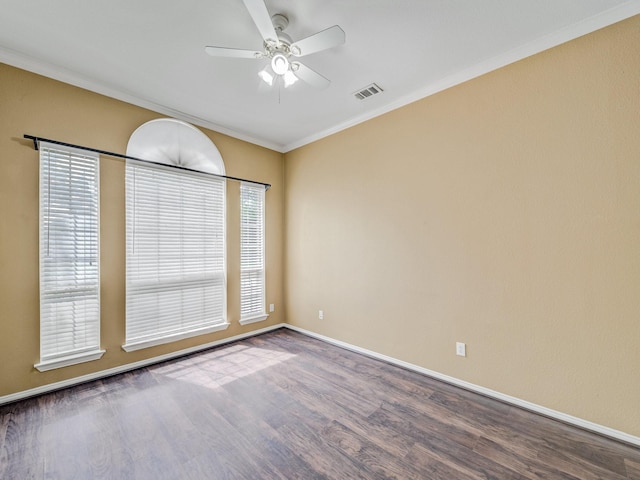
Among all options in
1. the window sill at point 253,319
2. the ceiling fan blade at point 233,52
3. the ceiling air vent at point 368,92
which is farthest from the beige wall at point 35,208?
the ceiling air vent at point 368,92

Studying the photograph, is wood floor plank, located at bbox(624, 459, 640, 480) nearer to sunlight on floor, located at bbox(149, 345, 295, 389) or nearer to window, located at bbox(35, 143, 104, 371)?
sunlight on floor, located at bbox(149, 345, 295, 389)

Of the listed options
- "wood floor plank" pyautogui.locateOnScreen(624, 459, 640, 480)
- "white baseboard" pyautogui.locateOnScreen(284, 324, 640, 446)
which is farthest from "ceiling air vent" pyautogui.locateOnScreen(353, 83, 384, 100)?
"wood floor plank" pyautogui.locateOnScreen(624, 459, 640, 480)

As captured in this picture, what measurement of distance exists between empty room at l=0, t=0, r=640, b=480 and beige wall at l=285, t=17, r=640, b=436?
0.05ft

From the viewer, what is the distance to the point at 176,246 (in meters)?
3.17

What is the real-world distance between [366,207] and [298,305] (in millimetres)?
1904

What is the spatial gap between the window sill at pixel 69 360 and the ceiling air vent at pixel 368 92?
12.3ft

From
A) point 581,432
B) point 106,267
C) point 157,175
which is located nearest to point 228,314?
point 106,267

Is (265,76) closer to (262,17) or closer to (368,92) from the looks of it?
(262,17)

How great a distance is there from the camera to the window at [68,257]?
7.75 feet

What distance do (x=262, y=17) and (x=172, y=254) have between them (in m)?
2.60

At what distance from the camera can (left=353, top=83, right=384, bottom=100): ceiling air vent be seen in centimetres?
268

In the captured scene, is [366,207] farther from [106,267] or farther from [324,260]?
[106,267]

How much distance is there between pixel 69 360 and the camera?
245cm

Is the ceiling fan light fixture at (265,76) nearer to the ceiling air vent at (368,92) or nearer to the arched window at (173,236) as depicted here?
the ceiling air vent at (368,92)
